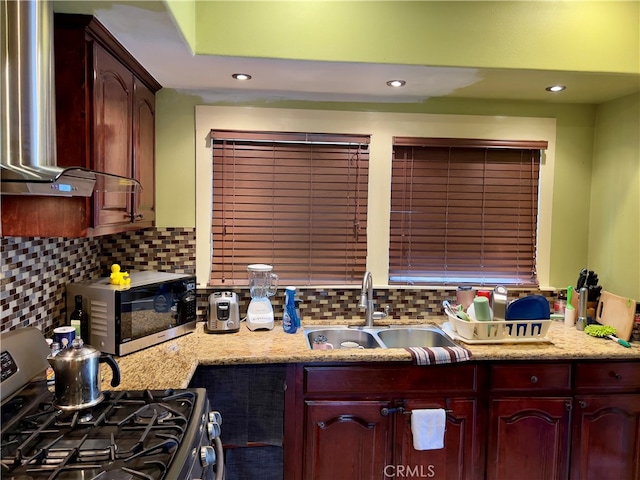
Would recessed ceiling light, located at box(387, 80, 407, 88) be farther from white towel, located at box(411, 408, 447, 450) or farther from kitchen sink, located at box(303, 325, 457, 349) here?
white towel, located at box(411, 408, 447, 450)

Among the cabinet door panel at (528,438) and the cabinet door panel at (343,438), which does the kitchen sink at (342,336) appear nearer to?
the cabinet door panel at (343,438)

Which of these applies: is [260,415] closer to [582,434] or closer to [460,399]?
[460,399]

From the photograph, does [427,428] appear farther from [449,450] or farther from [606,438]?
[606,438]

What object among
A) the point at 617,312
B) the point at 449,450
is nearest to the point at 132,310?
the point at 449,450

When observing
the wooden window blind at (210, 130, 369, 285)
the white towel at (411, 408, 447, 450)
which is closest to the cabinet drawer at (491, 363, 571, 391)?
the white towel at (411, 408, 447, 450)

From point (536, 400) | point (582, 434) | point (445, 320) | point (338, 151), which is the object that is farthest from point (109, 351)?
point (582, 434)

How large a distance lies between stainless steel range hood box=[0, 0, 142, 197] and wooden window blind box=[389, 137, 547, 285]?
1.74 meters

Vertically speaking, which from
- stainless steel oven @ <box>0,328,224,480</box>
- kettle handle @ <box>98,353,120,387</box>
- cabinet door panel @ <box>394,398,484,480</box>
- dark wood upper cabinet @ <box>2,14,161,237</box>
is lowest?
cabinet door panel @ <box>394,398,484,480</box>

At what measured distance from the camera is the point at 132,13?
152 cm

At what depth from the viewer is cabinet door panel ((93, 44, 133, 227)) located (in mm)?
1688

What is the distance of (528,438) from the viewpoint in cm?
212

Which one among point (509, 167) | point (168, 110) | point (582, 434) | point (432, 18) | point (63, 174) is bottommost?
point (582, 434)

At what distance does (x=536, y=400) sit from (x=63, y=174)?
2160mm

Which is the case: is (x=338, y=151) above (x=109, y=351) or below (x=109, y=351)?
above
